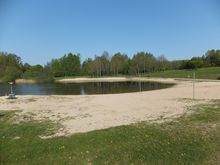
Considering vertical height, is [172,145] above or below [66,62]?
below

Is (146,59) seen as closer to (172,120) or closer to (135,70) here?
(135,70)

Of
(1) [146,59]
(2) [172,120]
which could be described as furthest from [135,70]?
(2) [172,120]

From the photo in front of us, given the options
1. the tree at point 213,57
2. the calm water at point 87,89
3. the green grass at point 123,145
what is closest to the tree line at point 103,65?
the tree at point 213,57

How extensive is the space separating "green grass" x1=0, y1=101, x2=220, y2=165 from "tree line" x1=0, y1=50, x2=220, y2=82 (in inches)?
2681

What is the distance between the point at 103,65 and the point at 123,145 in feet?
258

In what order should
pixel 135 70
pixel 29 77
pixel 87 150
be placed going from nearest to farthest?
pixel 87 150, pixel 29 77, pixel 135 70

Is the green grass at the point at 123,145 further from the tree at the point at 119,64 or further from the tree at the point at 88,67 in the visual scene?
the tree at the point at 119,64

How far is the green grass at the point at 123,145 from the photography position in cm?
475

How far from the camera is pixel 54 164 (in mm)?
4602

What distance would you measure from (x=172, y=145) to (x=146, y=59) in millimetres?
77885

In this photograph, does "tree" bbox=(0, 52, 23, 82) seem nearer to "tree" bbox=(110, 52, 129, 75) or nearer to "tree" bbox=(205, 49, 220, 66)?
"tree" bbox=(110, 52, 129, 75)

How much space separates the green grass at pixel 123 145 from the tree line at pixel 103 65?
68.1 meters

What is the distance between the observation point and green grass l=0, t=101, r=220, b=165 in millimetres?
4746

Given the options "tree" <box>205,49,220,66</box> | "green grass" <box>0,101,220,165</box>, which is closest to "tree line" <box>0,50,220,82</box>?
"tree" <box>205,49,220,66</box>
